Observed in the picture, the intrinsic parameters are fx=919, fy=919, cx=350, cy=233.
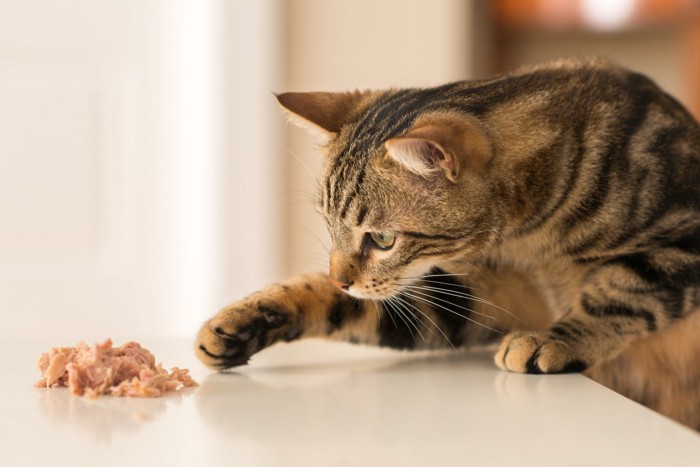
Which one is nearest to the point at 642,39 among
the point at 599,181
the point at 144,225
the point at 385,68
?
the point at 385,68

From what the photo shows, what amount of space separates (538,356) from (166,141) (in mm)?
1997

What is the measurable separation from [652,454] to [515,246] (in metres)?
0.63

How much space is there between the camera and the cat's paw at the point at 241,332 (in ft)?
3.84

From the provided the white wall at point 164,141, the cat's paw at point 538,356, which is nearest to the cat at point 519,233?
the cat's paw at point 538,356

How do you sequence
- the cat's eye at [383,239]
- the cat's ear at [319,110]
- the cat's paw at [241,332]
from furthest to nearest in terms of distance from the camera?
1. the cat's ear at [319,110]
2. the cat's eye at [383,239]
3. the cat's paw at [241,332]

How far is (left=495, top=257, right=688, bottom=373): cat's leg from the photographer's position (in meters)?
1.24

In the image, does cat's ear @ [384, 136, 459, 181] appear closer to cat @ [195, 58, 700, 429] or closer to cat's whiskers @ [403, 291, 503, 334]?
cat @ [195, 58, 700, 429]

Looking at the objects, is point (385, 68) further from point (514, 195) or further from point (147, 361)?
point (147, 361)

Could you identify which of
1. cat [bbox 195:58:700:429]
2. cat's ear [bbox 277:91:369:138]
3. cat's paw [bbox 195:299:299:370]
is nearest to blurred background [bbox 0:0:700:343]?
cat's ear [bbox 277:91:369:138]

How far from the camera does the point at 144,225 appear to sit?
9.68ft

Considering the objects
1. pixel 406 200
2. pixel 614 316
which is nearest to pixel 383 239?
pixel 406 200

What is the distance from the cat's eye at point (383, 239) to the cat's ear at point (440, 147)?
0.10 m

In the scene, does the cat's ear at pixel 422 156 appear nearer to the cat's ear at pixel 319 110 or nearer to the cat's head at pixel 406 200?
the cat's head at pixel 406 200

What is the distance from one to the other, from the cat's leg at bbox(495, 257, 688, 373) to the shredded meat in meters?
0.46
